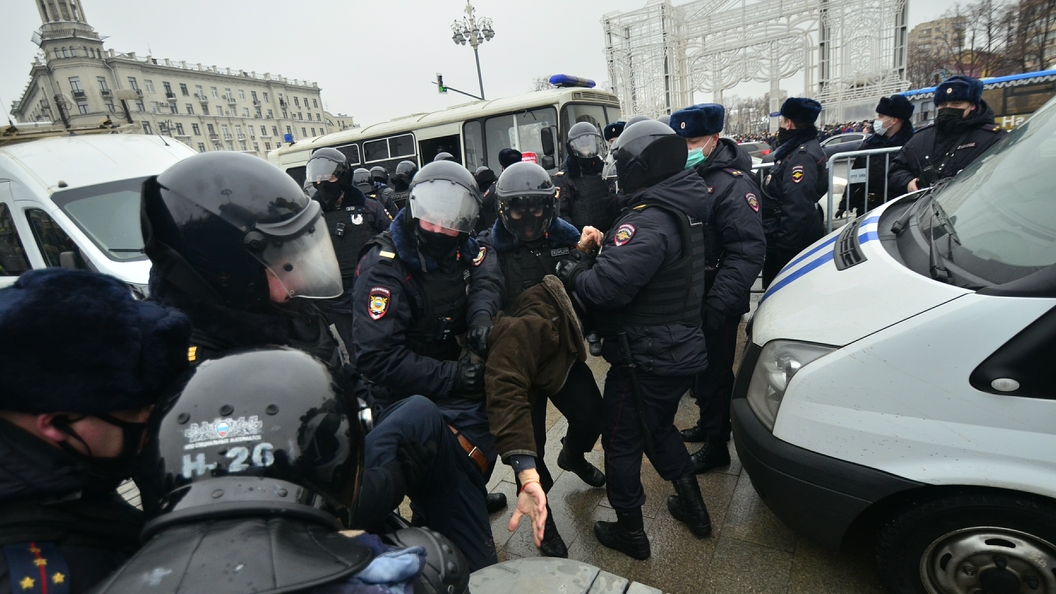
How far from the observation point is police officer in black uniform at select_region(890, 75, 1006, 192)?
3617mm

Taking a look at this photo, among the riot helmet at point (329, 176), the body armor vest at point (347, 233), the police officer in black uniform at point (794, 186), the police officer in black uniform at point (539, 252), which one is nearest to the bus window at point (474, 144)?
the riot helmet at point (329, 176)

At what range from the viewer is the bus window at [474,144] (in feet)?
32.1

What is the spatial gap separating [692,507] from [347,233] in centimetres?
371

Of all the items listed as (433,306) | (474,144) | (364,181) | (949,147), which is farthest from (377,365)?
(474,144)

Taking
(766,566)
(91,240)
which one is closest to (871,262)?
(766,566)

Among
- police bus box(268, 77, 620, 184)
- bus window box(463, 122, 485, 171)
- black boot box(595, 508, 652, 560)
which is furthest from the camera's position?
bus window box(463, 122, 485, 171)

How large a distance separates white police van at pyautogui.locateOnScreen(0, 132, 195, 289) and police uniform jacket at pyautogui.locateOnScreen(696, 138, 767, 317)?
5074 mm

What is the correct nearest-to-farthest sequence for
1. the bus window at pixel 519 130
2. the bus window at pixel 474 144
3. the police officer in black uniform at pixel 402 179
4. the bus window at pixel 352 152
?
the police officer in black uniform at pixel 402 179 → the bus window at pixel 519 130 → the bus window at pixel 474 144 → the bus window at pixel 352 152

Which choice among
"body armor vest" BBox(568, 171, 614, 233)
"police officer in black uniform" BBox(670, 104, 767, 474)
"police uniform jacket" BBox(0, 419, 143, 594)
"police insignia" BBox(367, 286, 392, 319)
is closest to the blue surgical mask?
"police officer in black uniform" BBox(670, 104, 767, 474)

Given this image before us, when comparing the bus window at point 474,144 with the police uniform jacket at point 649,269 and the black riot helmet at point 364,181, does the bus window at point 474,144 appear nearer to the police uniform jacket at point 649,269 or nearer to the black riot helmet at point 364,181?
the black riot helmet at point 364,181

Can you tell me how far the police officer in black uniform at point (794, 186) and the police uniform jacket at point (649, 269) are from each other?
1569mm

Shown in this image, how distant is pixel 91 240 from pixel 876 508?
6676 mm

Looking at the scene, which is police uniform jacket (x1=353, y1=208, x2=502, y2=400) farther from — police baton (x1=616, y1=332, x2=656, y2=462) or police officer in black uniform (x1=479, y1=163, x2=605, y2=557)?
police baton (x1=616, y1=332, x2=656, y2=462)

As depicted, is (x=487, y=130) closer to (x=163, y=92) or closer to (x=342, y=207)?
(x=342, y=207)
